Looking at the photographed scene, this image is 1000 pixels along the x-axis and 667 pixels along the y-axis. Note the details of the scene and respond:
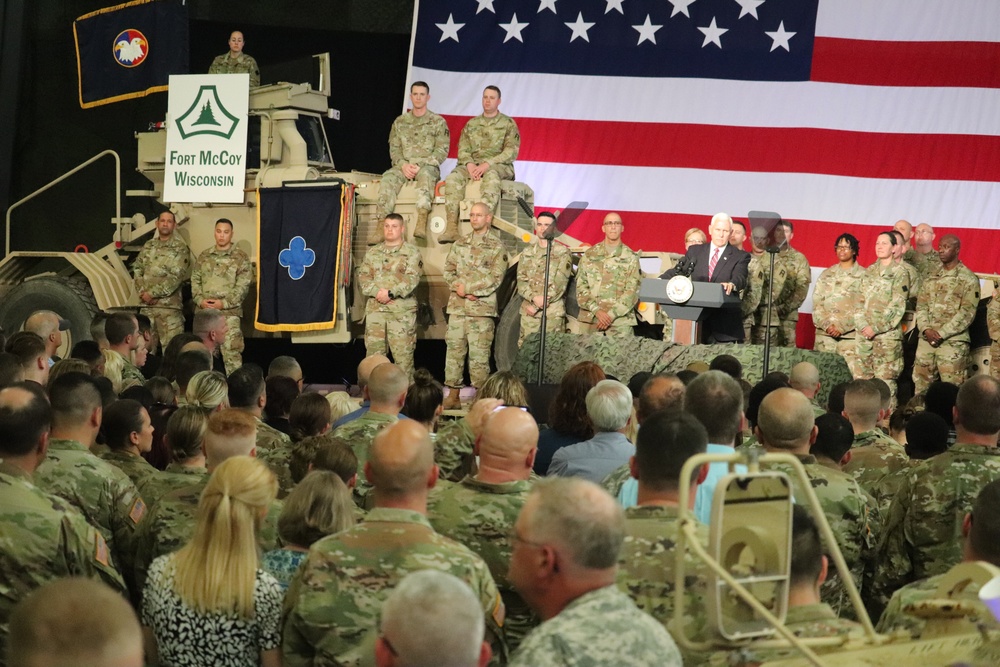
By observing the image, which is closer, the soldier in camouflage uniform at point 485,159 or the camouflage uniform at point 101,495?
the camouflage uniform at point 101,495

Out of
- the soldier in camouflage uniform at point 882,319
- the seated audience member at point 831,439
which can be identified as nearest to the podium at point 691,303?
the soldier in camouflage uniform at point 882,319

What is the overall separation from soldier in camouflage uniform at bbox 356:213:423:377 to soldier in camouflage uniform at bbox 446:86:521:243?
1.91 ft

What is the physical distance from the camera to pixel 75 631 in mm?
1999

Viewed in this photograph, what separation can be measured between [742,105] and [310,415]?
33.1 ft

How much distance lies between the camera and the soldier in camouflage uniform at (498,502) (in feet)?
12.3

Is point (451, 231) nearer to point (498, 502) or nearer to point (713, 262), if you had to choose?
point (713, 262)

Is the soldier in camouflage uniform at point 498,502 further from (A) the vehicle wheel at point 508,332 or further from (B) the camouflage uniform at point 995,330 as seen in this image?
(B) the camouflage uniform at point 995,330

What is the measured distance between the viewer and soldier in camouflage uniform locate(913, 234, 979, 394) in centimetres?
1140

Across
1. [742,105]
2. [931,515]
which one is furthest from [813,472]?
[742,105]

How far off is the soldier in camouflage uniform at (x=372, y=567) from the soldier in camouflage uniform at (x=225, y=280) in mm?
9629

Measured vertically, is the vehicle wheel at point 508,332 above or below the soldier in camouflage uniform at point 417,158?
below

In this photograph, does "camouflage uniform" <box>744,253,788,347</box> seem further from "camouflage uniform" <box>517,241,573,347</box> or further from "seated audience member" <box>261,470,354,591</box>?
"seated audience member" <box>261,470,354,591</box>

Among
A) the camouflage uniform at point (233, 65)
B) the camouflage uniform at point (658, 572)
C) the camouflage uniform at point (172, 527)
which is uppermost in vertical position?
the camouflage uniform at point (233, 65)

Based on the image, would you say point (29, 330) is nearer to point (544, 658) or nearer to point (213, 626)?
point (213, 626)
